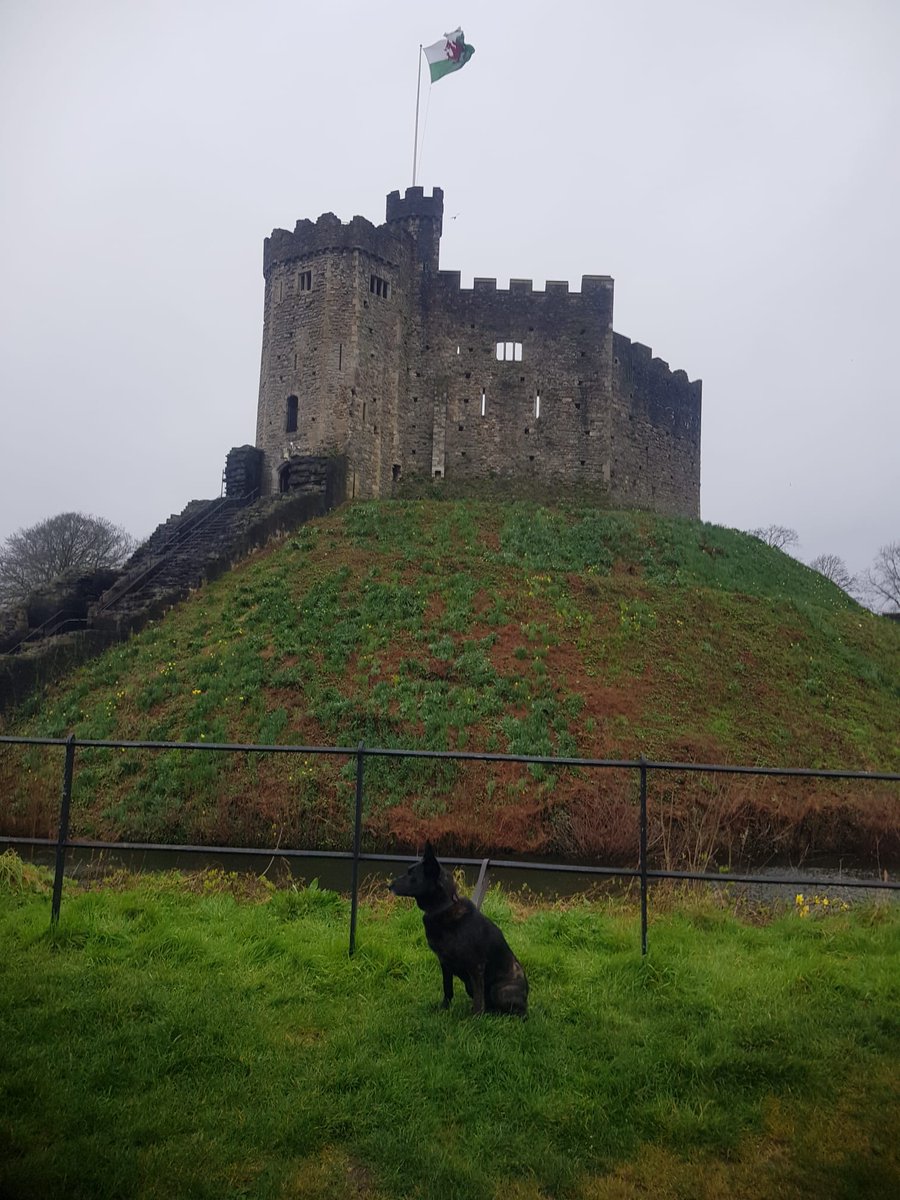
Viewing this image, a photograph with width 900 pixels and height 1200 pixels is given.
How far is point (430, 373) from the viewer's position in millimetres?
33750

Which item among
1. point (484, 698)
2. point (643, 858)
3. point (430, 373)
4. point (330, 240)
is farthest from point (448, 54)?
point (643, 858)

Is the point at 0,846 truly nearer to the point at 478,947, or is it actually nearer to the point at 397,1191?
the point at 478,947

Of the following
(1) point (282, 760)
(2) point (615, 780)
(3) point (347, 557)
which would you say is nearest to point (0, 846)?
(1) point (282, 760)

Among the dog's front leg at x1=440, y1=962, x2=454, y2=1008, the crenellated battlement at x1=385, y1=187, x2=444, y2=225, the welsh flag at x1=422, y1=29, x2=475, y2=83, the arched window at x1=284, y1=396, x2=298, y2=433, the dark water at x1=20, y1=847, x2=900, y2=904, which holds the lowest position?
the dark water at x1=20, y1=847, x2=900, y2=904

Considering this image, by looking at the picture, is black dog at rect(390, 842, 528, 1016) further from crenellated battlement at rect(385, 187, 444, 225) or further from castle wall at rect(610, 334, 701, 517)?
crenellated battlement at rect(385, 187, 444, 225)

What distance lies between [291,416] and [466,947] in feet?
92.8

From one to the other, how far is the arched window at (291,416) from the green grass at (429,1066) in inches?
1023

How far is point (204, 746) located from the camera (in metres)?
6.66

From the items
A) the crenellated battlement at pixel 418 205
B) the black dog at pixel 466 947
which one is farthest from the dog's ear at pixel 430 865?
the crenellated battlement at pixel 418 205

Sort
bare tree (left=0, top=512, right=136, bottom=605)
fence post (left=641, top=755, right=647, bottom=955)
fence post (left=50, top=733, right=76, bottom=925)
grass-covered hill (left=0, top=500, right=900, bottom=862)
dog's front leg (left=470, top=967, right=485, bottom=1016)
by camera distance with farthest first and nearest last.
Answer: bare tree (left=0, top=512, right=136, bottom=605) → grass-covered hill (left=0, top=500, right=900, bottom=862) → fence post (left=50, top=733, right=76, bottom=925) → fence post (left=641, top=755, right=647, bottom=955) → dog's front leg (left=470, top=967, right=485, bottom=1016)

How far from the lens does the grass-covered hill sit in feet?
46.6

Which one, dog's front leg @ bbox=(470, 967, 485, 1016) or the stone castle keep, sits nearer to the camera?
dog's front leg @ bbox=(470, 967, 485, 1016)

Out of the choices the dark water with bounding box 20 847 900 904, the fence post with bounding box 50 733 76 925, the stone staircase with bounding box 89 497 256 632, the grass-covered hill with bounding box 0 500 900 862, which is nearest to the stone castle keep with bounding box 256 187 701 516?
the stone staircase with bounding box 89 497 256 632

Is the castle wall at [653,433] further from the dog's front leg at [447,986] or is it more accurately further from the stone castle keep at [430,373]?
the dog's front leg at [447,986]
